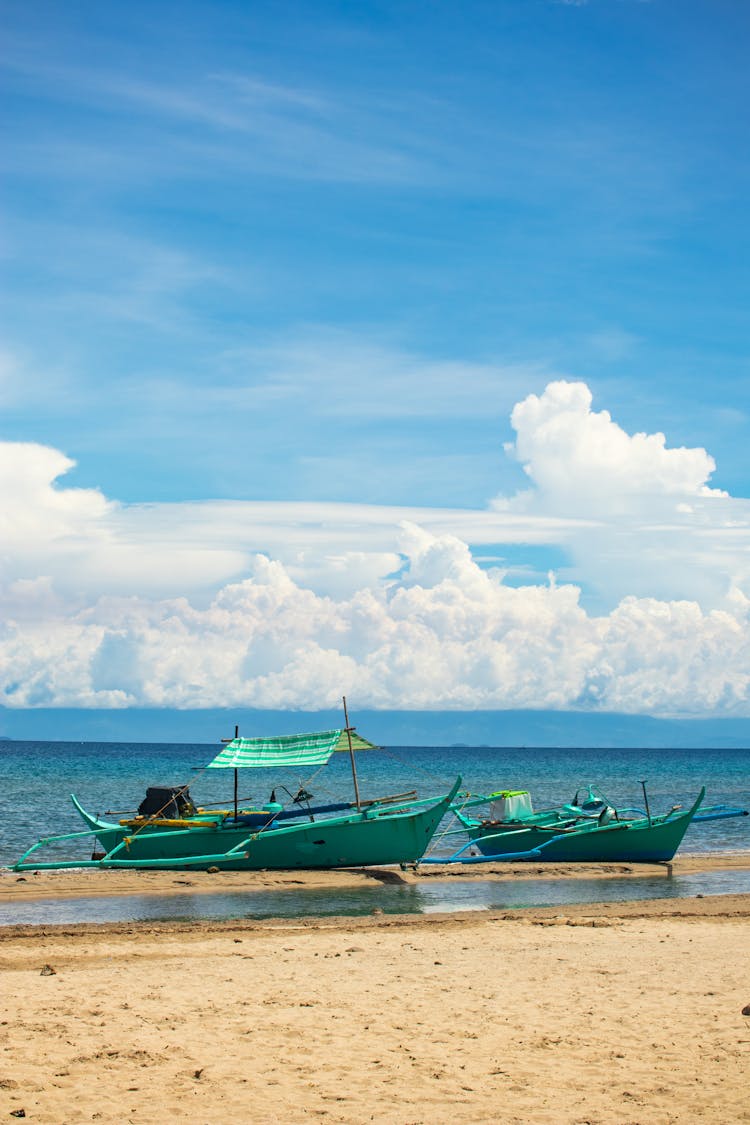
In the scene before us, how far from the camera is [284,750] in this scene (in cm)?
3092

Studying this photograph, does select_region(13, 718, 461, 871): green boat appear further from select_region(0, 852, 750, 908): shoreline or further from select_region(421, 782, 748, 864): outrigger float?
select_region(421, 782, 748, 864): outrigger float

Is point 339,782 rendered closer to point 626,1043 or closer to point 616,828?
point 616,828

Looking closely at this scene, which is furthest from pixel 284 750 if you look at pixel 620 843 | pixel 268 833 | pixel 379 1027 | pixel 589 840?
pixel 379 1027

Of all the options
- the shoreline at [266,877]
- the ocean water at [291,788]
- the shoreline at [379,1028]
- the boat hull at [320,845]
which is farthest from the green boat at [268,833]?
the shoreline at [379,1028]

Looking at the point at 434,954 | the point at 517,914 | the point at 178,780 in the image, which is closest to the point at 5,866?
Result: the point at 517,914

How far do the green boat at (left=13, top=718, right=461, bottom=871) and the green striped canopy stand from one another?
3 centimetres

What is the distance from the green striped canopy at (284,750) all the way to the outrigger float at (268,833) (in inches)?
1.1

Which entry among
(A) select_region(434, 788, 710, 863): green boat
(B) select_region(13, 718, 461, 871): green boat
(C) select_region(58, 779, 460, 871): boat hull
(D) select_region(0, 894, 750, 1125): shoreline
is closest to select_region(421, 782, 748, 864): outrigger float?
(A) select_region(434, 788, 710, 863): green boat

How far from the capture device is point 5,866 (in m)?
29.3

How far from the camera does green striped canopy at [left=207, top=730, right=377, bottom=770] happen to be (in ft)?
98.0

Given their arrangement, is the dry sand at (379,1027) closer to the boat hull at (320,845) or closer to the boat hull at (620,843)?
the boat hull at (320,845)

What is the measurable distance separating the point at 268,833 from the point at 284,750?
3.58 m

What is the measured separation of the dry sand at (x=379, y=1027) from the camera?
8.88 meters

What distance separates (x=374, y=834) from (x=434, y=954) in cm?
1194
